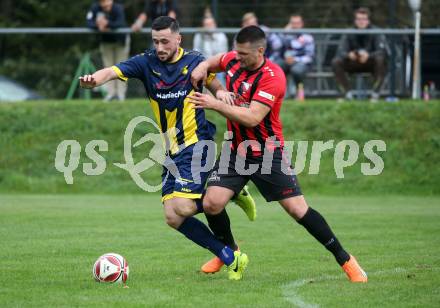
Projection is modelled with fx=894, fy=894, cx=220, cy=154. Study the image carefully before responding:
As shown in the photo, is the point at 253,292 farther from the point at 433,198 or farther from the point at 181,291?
the point at 433,198

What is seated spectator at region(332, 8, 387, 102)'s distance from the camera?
17.2 metres

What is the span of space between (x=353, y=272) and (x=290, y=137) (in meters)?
9.72

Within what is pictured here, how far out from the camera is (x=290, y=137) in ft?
55.6

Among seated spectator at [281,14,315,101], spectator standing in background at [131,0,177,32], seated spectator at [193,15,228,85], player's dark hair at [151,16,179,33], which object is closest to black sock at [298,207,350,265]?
player's dark hair at [151,16,179,33]

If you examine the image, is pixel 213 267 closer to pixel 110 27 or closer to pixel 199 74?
pixel 199 74

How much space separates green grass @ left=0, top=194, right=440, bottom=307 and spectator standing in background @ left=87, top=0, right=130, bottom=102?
4.25 metres

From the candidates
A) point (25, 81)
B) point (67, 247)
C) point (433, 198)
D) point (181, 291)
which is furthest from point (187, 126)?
point (25, 81)

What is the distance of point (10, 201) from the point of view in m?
14.4

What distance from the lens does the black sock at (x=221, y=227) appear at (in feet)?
25.7

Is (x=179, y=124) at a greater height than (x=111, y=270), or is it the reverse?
(x=179, y=124)

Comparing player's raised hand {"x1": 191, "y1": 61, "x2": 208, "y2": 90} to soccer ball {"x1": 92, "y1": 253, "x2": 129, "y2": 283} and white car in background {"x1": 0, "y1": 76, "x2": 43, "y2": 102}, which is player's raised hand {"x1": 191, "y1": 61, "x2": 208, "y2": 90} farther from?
white car in background {"x1": 0, "y1": 76, "x2": 43, "y2": 102}

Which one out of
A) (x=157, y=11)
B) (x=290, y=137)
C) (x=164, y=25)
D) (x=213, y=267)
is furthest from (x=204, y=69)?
(x=157, y=11)

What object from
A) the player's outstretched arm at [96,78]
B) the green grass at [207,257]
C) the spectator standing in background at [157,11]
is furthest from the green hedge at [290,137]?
the player's outstretched arm at [96,78]

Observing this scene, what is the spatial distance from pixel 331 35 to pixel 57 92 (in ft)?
21.6
